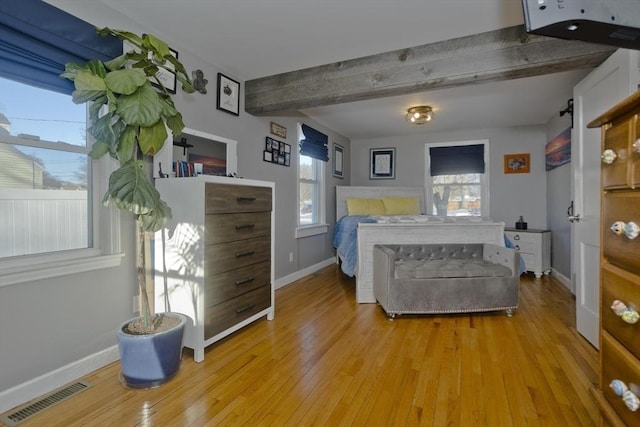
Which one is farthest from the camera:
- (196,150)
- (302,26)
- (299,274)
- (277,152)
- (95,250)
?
(299,274)

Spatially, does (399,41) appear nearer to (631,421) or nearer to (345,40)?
(345,40)

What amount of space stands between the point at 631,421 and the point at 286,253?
10.7ft

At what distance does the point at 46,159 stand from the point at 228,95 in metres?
1.58

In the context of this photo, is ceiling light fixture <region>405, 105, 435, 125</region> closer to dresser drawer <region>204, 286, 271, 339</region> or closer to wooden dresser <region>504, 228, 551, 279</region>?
wooden dresser <region>504, 228, 551, 279</region>

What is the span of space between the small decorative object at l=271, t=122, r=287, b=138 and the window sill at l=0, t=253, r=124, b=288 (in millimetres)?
2193

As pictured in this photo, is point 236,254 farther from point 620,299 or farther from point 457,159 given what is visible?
point 457,159

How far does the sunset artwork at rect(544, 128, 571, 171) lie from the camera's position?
12.1 ft

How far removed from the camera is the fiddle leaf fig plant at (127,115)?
1.58 m

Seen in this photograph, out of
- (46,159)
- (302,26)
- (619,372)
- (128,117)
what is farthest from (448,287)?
(46,159)

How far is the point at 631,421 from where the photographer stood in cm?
93

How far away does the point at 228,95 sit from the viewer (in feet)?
9.58

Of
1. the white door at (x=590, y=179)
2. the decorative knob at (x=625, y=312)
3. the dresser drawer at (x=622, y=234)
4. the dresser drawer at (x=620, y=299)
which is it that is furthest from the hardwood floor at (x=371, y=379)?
the dresser drawer at (x=622, y=234)

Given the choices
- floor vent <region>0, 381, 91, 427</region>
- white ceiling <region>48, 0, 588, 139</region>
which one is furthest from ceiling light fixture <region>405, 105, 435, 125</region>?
floor vent <region>0, 381, 91, 427</region>

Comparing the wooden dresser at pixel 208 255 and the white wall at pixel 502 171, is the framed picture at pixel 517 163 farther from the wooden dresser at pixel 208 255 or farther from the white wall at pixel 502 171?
the wooden dresser at pixel 208 255
